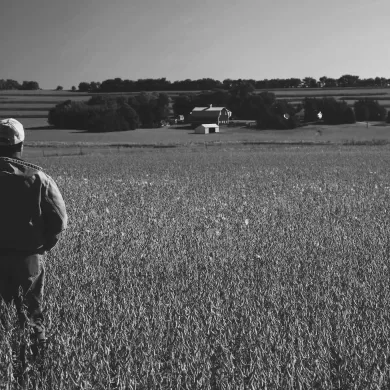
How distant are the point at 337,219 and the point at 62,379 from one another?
6679mm

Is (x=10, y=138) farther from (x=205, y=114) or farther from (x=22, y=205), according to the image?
(x=205, y=114)

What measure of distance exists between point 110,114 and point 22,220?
73.3 meters

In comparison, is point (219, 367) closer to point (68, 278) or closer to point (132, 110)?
point (68, 278)

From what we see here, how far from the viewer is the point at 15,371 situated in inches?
133

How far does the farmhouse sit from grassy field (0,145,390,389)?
74.3 metres

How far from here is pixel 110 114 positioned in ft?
248

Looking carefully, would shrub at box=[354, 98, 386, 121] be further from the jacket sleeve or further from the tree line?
the jacket sleeve

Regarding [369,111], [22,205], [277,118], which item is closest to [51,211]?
[22,205]

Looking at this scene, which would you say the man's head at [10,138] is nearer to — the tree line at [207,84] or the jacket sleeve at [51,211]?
the jacket sleeve at [51,211]

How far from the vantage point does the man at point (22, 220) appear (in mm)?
3514

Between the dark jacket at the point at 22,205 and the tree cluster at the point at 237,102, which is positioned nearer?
the dark jacket at the point at 22,205

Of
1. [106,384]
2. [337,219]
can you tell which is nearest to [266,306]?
[106,384]

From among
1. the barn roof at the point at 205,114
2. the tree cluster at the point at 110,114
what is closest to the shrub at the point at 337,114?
the barn roof at the point at 205,114

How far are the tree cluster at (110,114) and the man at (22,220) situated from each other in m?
72.3
